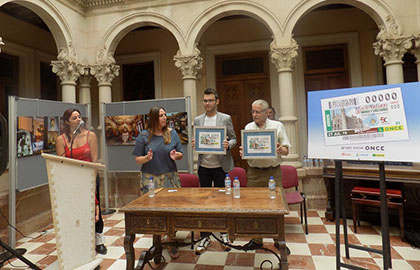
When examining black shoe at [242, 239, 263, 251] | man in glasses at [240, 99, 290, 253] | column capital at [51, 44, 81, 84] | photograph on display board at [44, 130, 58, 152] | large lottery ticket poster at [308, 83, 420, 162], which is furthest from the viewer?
column capital at [51, 44, 81, 84]

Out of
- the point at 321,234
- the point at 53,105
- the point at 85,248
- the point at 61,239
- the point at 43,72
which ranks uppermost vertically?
the point at 43,72

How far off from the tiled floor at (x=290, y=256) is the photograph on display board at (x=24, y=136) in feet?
4.42

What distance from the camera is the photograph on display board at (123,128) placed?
199 inches

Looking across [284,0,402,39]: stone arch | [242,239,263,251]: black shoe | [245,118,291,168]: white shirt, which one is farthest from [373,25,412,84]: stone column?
[242,239,263,251]: black shoe

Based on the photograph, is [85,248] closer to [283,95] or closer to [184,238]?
[184,238]

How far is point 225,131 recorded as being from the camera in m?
3.23

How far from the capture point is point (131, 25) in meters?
5.78

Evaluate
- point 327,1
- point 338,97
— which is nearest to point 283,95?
point 327,1

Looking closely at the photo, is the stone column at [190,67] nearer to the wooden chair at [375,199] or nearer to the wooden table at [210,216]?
the wooden table at [210,216]

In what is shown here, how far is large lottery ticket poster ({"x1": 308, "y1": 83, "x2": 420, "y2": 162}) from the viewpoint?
2.05 metres

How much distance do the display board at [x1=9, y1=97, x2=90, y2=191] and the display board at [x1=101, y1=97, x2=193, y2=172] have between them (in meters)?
1.03

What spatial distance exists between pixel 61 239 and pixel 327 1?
565 cm

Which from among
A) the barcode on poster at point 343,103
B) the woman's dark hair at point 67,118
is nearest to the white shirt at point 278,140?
the barcode on poster at point 343,103

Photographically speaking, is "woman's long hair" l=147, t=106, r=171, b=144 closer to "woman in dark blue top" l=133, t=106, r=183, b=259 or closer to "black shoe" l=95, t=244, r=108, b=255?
"woman in dark blue top" l=133, t=106, r=183, b=259
